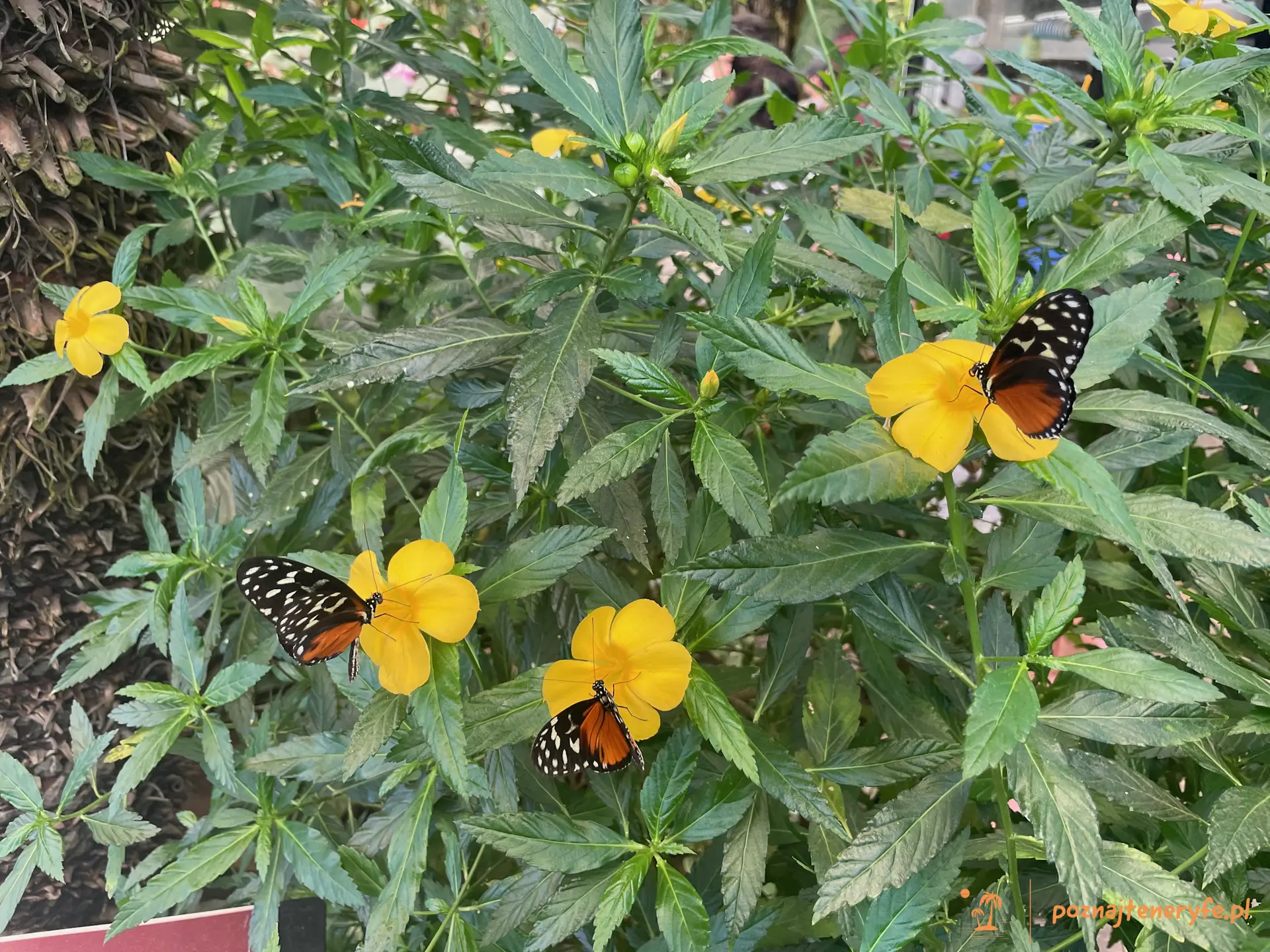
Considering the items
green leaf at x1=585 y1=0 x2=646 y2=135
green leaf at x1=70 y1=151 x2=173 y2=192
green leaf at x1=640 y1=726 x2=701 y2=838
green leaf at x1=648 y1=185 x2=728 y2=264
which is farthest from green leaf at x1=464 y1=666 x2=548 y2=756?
green leaf at x1=70 y1=151 x2=173 y2=192

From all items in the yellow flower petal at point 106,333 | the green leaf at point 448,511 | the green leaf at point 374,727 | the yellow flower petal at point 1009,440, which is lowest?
the green leaf at point 374,727

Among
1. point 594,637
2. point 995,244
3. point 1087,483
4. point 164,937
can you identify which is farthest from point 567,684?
point 164,937

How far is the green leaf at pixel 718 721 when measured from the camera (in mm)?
535

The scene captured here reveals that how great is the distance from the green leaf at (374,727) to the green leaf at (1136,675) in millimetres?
448

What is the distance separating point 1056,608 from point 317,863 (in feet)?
2.22

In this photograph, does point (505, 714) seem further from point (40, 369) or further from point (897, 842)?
point (40, 369)

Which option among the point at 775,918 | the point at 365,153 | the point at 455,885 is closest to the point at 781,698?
the point at 775,918

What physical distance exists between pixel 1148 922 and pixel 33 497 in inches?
45.0

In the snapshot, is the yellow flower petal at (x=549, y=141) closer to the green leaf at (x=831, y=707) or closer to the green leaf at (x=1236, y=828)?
the green leaf at (x=831, y=707)

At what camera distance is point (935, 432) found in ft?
1.56

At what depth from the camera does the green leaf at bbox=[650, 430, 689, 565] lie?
2.06ft

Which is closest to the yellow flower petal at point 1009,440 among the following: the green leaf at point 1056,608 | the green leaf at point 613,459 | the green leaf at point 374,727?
the green leaf at point 1056,608

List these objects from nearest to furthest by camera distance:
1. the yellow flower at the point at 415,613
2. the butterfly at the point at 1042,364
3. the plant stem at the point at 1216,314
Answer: the butterfly at the point at 1042,364 → the yellow flower at the point at 415,613 → the plant stem at the point at 1216,314

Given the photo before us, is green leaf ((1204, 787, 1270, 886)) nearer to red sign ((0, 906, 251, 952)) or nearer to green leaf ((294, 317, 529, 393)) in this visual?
green leaf ((294, 317, 529, 393))
